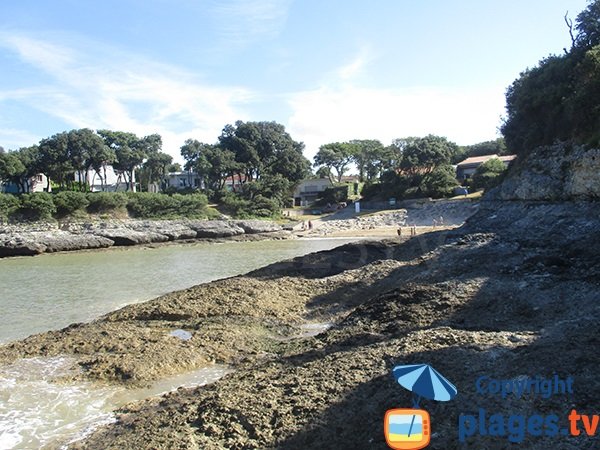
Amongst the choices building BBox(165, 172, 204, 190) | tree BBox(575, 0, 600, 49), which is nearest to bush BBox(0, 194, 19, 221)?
building BBox(165, 172, 204, 190)

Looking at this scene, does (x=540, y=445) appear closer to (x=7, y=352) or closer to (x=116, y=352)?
(x=116, y=352)

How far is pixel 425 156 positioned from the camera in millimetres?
66812

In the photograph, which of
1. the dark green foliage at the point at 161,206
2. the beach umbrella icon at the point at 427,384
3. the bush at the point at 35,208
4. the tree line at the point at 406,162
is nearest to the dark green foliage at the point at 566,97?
the tree line at the point at 406,162

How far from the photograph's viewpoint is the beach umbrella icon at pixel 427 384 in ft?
15.9

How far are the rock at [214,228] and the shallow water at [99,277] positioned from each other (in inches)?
277

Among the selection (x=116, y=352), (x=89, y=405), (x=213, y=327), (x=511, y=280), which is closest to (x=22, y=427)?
(x=89, y=405)

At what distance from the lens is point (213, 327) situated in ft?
42.0

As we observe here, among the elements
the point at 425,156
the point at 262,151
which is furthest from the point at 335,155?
the point at 425,156

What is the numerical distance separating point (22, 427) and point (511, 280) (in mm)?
11546

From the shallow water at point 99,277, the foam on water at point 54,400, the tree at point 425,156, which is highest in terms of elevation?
the tree at point 425,156

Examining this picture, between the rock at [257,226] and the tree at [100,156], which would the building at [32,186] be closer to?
the tree at [100,156]

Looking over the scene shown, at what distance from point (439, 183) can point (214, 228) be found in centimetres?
2965

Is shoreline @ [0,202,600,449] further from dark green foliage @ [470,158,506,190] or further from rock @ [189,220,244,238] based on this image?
dark green foliage @ [470,158,506,190]

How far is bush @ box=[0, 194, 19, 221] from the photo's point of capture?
1971 inches
